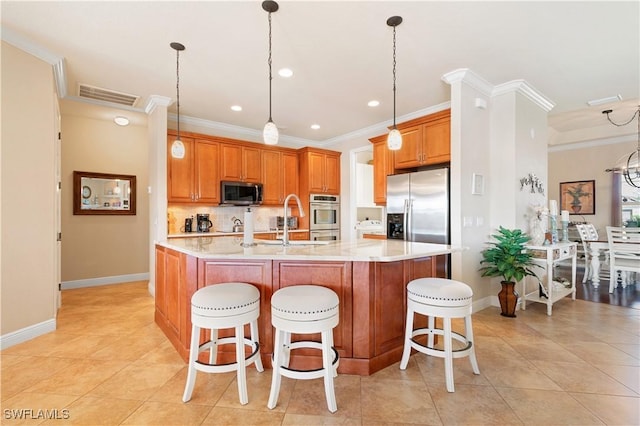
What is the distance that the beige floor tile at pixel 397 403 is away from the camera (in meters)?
1.69

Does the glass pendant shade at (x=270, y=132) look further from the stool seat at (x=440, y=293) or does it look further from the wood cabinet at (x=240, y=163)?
the wood cabinet at (x=240, y=163)

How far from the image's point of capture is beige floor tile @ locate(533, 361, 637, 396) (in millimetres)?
1974

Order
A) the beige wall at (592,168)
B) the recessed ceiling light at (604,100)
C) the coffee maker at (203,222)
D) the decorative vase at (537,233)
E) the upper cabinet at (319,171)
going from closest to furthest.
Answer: the decorative vase at (537,233), the recessed ceiling light at (604,100), the coffee maker at (203,222), the upper cabinet at (319,171), the beige wall at (592,168)

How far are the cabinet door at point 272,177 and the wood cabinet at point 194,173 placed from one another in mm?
853

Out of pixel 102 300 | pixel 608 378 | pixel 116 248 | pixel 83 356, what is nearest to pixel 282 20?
pixel 83 356

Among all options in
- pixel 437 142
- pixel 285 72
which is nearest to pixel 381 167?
pixel 437 142

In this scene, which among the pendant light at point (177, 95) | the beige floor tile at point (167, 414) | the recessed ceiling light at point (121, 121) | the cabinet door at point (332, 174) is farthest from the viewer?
the cabinet door at point (332, 174)

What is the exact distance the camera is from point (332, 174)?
5.98 metres

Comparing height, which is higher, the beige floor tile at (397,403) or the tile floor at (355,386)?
the beige floor tile at (397,403)

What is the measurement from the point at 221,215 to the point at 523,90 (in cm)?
481

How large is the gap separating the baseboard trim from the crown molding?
20.3ft

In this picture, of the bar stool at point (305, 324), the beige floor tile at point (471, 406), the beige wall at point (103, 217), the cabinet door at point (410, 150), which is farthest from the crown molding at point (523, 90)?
the beige wall at point (103, 217)

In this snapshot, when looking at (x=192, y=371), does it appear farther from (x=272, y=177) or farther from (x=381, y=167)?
(x=272, y=177)

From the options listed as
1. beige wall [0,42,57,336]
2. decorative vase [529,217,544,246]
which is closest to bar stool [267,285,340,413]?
beige wall [0,42,57,336]
